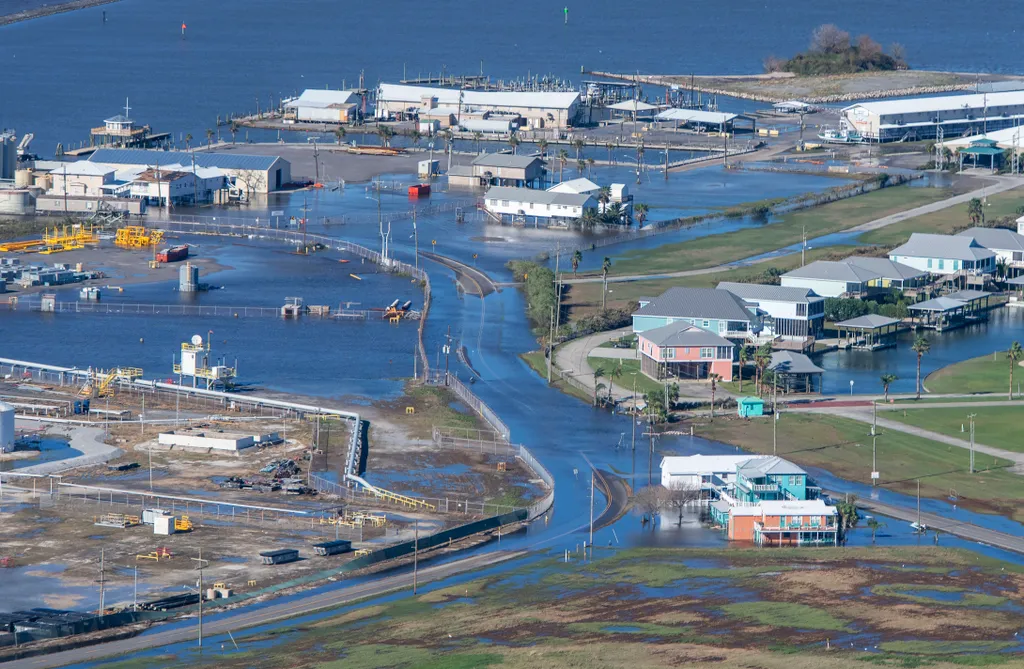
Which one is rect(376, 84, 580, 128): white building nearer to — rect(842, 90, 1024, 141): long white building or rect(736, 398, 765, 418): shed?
rect(842, 90, 1024, 141): long white building

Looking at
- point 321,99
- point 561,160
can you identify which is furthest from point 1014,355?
point 321,99

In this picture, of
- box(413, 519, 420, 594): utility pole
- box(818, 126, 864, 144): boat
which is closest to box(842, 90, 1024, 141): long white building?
box(818, 126, 864, 144): boat

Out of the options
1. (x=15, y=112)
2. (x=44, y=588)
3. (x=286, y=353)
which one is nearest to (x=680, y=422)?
(x=286, y=353)

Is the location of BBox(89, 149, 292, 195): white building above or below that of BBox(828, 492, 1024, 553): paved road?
above

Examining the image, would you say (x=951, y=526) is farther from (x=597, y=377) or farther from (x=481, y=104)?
(x=481, y=104)

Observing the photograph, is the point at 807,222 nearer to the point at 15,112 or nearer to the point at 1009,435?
the point at 1009,435

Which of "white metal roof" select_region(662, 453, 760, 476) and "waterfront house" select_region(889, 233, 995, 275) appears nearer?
"white metal roof" select_region(662, 453, 760, 476)
